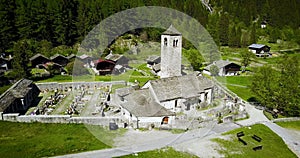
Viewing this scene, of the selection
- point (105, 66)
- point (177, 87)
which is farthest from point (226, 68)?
point (177, 87)

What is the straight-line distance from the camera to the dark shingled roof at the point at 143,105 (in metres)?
31.0

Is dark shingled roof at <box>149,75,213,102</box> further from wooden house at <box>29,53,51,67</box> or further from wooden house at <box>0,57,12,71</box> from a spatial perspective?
wooden house at <box>0,57,12,71</box>

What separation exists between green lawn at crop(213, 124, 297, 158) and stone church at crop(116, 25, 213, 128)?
711 cm

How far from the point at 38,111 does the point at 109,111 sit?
29.1 feet

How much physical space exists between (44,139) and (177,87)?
54.7ft

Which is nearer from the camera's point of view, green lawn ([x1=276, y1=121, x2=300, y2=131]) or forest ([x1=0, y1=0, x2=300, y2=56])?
green lawn ([x1=276, y1=121, x2=300, y2=131])

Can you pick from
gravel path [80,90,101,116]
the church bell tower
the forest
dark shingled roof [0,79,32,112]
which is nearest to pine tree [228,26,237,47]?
the forest

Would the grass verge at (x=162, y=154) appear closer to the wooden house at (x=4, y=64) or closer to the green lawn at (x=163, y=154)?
the green lawn at (x=163, y=154)

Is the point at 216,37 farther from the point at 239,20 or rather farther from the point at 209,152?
the point at 209,152

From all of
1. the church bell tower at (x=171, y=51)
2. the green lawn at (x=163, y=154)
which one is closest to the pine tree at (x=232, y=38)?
the church bell tower at (x=171, y=51)

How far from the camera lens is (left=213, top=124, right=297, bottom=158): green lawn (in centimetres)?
2534

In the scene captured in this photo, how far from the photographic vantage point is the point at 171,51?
1471 inches

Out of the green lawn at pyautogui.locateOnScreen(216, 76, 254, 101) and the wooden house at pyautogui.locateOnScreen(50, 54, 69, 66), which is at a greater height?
the wooden house at pyautogui.locateOnScreen(50, 54, 69, 66)

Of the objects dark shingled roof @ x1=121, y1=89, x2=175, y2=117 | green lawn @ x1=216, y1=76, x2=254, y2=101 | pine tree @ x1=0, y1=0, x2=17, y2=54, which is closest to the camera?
dark shingled roof @ x1=121, y1=89, x2=175, y2=117
